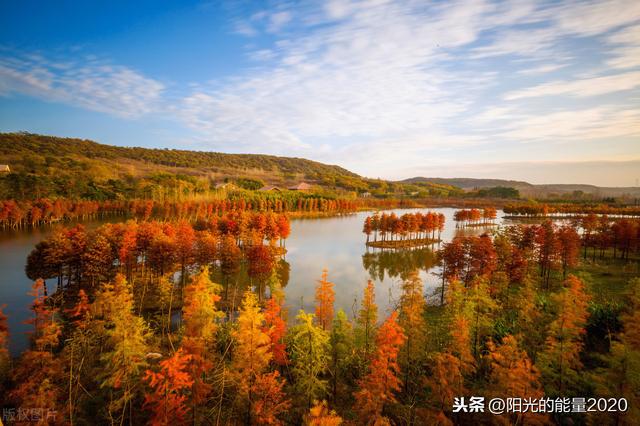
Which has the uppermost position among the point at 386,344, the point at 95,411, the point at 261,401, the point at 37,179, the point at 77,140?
the point at 77,140

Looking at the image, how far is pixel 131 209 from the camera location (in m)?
77.2

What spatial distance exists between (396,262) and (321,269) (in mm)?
11966

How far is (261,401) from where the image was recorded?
1206cm

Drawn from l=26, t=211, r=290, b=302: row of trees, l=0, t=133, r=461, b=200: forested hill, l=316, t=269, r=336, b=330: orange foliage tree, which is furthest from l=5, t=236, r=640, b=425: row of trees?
l=0, t=133, r=461, b=200: forested hill

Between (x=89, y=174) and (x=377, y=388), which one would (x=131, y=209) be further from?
(x=377, y=388)

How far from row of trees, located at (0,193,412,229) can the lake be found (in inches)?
201

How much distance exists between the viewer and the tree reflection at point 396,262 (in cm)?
3847

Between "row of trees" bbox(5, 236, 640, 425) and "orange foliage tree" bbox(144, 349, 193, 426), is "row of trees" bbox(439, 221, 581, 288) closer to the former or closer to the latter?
"row of trees" bbox(5, 236, 640, 425)

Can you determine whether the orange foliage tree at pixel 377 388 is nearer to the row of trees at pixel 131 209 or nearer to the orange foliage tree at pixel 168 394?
the orange foliage tree at pixel 168 394

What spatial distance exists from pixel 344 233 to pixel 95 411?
55.6 m

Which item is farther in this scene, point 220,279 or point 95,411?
point 220,279

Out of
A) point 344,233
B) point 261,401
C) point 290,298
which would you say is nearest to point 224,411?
point 261,401

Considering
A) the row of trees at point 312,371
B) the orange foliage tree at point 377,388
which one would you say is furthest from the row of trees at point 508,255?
the orange foliage tree at point 377,388

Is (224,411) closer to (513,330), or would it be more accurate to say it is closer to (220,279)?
(513,330)
